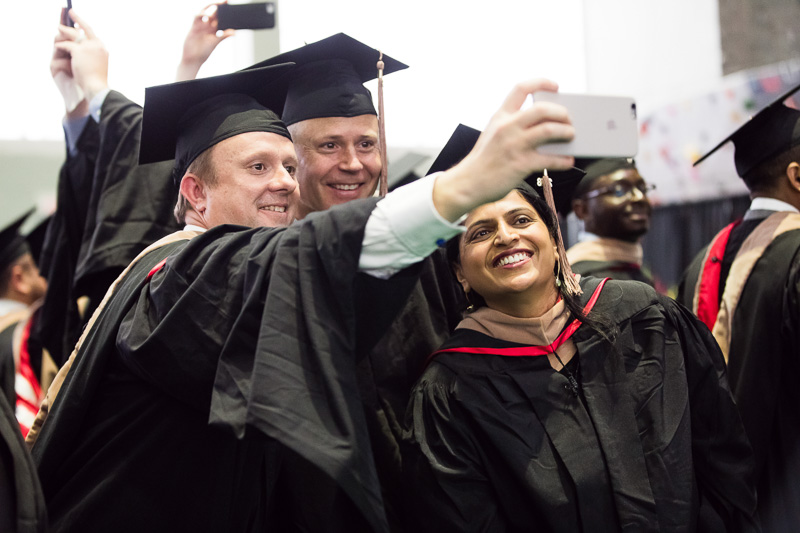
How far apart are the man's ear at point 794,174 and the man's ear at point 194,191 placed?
8.27ft

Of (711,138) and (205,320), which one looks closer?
(205,320)

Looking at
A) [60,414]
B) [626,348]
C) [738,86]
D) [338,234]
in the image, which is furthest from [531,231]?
[738,86]

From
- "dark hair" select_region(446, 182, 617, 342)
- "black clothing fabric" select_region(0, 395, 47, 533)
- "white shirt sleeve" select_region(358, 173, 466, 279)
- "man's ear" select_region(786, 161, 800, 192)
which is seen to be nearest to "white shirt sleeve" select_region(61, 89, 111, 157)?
"dark hair" select_region(446, 182, 617, 342)

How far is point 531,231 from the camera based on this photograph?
7.89ft

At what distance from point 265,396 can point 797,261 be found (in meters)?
2.36

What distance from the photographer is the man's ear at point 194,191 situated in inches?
89.3

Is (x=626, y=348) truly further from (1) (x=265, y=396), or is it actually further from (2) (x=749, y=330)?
(1) (x=265, y=396)

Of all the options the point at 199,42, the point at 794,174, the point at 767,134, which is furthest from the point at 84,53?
the point at 794,174

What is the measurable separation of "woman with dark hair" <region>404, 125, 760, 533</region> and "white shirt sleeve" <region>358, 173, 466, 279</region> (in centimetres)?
82

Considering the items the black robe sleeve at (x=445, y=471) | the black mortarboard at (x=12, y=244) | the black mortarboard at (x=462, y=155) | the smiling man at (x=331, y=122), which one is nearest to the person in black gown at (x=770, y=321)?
the black mortarboard at (x=462, y=155)

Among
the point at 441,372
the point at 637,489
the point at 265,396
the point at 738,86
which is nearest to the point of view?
the point at 265,396

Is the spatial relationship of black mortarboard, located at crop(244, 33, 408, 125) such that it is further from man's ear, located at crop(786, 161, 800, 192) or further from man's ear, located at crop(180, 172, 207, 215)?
man's ear, located at crop(786, 161, 800, 192)

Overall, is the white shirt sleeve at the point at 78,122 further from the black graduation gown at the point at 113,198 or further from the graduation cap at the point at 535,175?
the graduation cap at the point at 535,175

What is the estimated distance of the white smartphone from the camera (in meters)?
1.51
